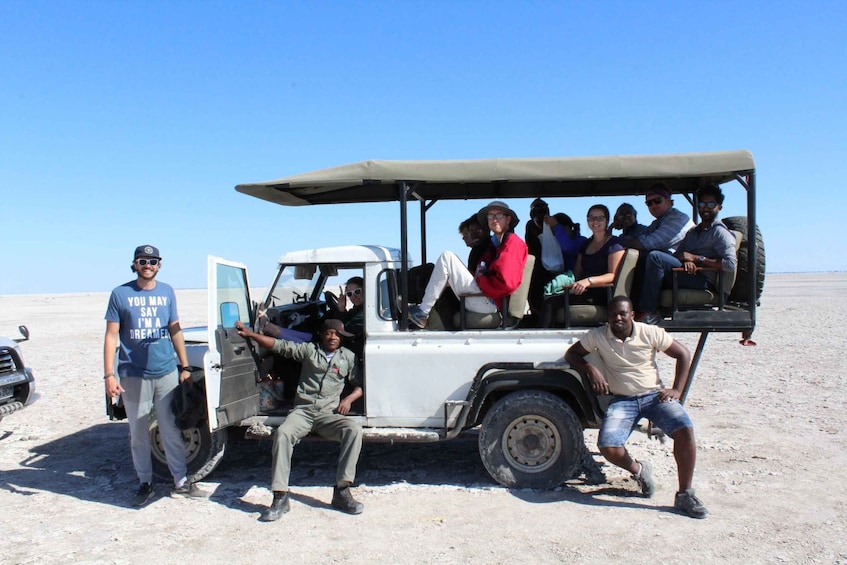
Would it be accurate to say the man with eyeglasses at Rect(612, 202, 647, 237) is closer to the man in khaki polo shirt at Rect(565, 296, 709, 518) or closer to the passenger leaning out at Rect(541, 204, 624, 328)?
the passenger leaning out at Rect(541, 204, 624, 328)

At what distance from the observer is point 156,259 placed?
18.5 feet

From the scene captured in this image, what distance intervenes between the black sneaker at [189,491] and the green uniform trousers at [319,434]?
0.88 meters

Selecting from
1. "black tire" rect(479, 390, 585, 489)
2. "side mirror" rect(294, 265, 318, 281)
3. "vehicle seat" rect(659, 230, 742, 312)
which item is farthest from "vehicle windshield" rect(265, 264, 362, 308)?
"vehicle seat" rect(659, 230, 742, 312)

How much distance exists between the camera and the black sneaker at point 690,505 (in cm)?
498

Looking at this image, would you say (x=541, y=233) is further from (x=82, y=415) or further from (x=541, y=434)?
(x=82, y=415)

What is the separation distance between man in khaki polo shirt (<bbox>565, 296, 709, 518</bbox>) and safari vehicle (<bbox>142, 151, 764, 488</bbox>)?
22cm

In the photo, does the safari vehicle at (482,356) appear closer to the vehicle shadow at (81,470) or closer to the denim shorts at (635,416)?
the denim shorts at (635,416)

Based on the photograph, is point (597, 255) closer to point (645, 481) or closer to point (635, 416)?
point (635, 416)

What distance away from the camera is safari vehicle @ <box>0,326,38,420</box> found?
7.34 metres

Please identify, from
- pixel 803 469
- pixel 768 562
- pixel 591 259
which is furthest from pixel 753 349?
pixel 768 562

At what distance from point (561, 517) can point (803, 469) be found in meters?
2.67

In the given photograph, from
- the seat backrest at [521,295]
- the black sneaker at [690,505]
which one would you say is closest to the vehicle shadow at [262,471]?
the black sneaker at [690,505]

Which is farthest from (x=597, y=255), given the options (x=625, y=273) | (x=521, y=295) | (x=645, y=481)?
(x=645, y=481)

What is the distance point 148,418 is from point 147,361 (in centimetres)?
52
